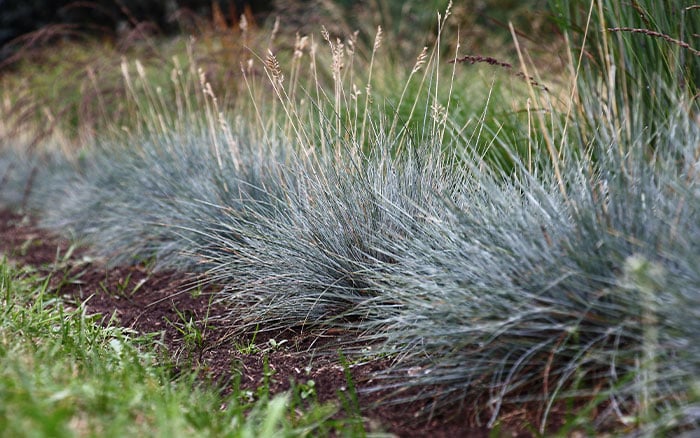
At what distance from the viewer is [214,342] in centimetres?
299

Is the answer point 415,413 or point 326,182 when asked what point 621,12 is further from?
point 415,413

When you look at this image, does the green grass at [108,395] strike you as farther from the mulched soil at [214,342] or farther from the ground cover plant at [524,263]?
the ground cover plant at [524,263]

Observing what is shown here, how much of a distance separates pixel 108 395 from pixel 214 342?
39.2 inches

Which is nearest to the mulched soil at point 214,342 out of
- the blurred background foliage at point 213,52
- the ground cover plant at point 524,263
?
the ground cover plant at point 524,263

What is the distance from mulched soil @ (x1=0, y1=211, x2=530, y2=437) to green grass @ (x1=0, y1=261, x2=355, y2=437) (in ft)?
0.32

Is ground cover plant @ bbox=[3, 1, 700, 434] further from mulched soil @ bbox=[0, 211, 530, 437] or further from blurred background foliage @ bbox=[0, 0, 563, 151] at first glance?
blurred background foliage @ bbox=[0, 0, 563, 151]

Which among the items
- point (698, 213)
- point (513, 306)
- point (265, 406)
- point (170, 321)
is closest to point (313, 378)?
point (265, 406)

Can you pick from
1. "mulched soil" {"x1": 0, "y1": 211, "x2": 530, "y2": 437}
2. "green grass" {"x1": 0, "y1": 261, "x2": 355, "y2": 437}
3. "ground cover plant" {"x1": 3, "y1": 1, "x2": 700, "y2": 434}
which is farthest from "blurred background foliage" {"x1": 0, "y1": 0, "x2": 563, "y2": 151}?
"green grass" {"x1": 0, "y1": 261, "x2": 355, "y2": 437}

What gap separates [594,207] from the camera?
7.18 feet

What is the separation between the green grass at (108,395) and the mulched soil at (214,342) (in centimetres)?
10

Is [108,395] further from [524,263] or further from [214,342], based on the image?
[524,263]

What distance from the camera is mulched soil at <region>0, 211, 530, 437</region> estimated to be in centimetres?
221

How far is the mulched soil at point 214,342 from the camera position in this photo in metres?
2.21

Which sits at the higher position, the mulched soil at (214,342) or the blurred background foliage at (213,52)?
the blurred background foliage at (213,52)
